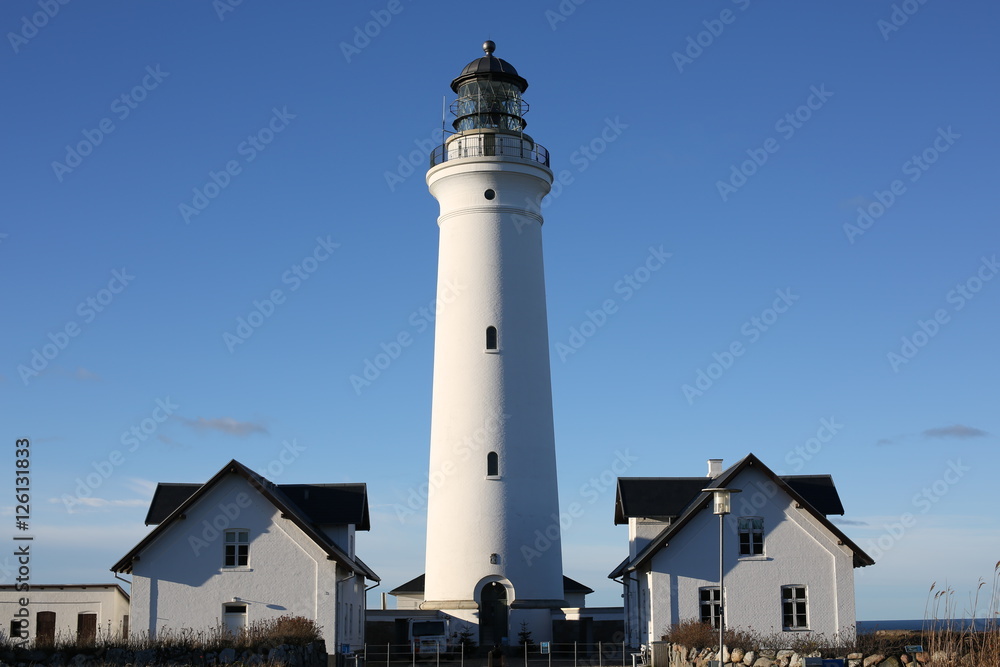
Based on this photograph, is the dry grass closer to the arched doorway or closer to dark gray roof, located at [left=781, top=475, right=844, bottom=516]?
the arched doorway

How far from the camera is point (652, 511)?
3662 cm

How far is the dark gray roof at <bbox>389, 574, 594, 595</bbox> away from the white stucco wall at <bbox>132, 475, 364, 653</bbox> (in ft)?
38.5

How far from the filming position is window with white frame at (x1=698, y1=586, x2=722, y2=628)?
32156 mm

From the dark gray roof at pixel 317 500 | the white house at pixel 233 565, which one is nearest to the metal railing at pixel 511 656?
the white house at pixel 233 565

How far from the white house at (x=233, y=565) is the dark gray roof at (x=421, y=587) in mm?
11472

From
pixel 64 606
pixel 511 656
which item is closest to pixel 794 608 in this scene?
pixel 511 656

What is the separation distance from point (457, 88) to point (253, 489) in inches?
648

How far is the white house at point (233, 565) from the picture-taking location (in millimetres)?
31547

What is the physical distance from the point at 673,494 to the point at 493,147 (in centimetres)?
1314

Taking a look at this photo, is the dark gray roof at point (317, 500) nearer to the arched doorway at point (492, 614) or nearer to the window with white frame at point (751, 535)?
the arched doorway at point (492, 614)

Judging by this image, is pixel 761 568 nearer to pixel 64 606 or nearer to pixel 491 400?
pixel 491 400

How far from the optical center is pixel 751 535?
32438 millimetres

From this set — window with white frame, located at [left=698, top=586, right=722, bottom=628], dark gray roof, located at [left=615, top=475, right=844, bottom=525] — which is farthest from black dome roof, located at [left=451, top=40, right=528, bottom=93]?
window with white frame, located at [left=698, top=586, right=722, bottom=628]

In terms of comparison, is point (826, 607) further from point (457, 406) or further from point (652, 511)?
point (457, 406)
